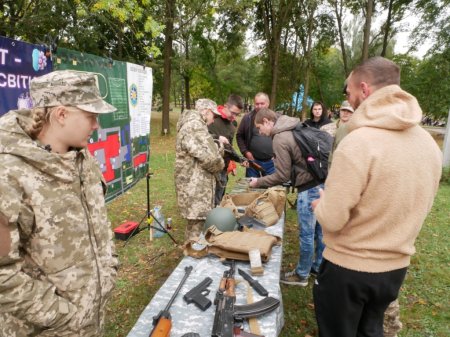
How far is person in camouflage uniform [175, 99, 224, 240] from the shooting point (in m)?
3.45

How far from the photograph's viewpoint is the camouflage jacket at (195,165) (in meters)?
3.44

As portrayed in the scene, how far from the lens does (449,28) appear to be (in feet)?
59.2

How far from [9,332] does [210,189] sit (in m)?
2.50

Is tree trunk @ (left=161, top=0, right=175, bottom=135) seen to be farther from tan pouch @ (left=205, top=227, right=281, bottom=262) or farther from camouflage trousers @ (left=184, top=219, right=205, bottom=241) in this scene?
tan pouch @ (left=205, top=227, right=281, bottom=262)

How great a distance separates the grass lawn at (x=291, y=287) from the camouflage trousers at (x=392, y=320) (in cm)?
59

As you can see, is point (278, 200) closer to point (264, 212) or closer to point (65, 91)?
point (264, 212)

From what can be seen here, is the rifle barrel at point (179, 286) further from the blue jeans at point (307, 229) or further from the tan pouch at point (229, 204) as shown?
the blue jeans at point (307, 229)

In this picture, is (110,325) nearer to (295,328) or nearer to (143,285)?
(143,285)

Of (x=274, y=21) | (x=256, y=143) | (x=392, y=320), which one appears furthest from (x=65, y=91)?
(x=274, y=21)

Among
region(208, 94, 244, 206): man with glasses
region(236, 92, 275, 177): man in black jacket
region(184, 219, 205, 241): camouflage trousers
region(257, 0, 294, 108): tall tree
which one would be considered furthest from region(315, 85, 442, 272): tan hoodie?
region(257, 0, 294, 108): tall tree

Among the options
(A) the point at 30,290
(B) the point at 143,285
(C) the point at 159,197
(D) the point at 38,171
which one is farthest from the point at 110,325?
(C) the point at 159,197

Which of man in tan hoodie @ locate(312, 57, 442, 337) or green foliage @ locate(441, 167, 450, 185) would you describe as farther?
green foliage @ locate(441, 167, 450, 185)

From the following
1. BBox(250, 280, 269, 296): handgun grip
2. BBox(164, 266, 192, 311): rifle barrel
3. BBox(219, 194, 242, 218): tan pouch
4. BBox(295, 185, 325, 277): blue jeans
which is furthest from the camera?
BBox(219, 194, 242, 218): tan pouch

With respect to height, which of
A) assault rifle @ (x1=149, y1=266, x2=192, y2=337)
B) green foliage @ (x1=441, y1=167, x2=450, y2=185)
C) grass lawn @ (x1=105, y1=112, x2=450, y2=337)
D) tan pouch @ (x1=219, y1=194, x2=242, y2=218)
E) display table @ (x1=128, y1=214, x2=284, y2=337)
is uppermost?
tan pouch @ (x1=219, y1=194, x2=242, y2=218)
